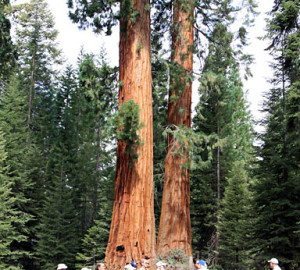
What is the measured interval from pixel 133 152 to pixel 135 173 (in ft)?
1.30

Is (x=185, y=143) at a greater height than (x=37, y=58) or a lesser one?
lesser

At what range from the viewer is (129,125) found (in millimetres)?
6312

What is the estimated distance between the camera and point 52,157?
30734mm

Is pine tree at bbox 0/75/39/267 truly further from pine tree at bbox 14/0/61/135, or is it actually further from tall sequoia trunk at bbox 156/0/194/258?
tall sequoia trunk at bbox 156/0/194/258

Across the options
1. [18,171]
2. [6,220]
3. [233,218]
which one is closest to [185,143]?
[233,218]

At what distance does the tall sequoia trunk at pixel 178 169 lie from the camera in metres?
9.10

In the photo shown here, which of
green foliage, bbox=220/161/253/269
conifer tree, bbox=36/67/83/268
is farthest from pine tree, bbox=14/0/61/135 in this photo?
green foliage, bbox=220/161/253/269

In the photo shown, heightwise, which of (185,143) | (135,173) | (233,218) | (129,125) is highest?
(185,143)

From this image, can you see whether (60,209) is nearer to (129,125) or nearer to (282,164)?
(282,164)

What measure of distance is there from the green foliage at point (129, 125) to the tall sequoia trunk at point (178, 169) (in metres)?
2.62

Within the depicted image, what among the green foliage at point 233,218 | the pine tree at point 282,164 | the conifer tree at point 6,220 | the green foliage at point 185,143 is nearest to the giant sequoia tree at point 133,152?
the green foliage at point 185,143

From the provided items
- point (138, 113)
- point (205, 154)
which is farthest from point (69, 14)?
point (205, 154)

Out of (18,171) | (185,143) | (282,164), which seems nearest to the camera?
(185,143)

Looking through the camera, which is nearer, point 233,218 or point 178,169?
point 178,169
